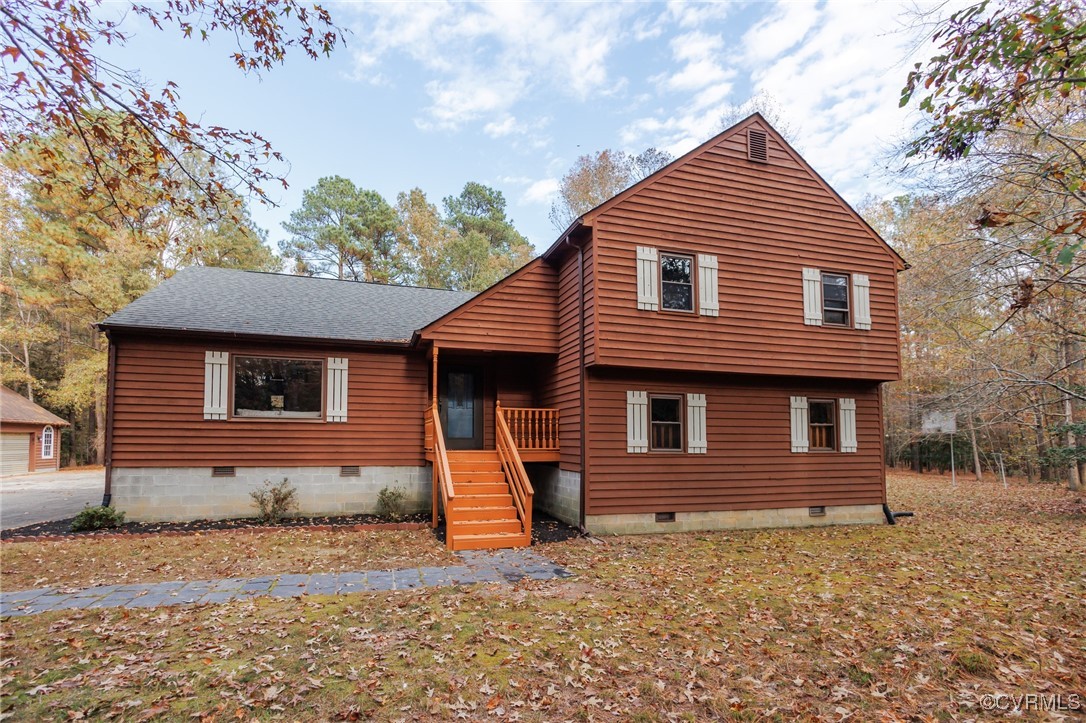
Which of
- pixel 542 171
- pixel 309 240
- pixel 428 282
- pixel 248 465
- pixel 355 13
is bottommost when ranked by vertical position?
pixel 248 465

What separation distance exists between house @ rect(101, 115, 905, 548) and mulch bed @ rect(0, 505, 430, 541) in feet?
1.33

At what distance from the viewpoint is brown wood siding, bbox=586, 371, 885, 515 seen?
10.0 metres

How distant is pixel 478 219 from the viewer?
31.0 m

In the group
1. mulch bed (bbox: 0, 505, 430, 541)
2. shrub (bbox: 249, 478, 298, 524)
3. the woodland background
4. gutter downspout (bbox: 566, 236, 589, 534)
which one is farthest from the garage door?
gutter downspout (bbox: 566, 236, 589, 534)

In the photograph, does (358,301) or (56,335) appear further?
(56,335)

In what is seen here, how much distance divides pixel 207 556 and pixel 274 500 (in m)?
2.91

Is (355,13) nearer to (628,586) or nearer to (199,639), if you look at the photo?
(199,639)

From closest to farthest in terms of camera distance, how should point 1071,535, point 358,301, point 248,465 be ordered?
point 1071,535 < point 248,465 < point 358,301

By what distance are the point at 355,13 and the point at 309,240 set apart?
23.1 m

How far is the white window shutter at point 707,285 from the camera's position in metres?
10.5

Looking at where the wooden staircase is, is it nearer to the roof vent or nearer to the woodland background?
the woodland background

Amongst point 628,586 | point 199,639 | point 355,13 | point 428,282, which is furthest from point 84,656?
point 428,282

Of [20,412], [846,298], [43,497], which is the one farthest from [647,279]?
[20,412]

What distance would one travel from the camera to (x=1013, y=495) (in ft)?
54.8
